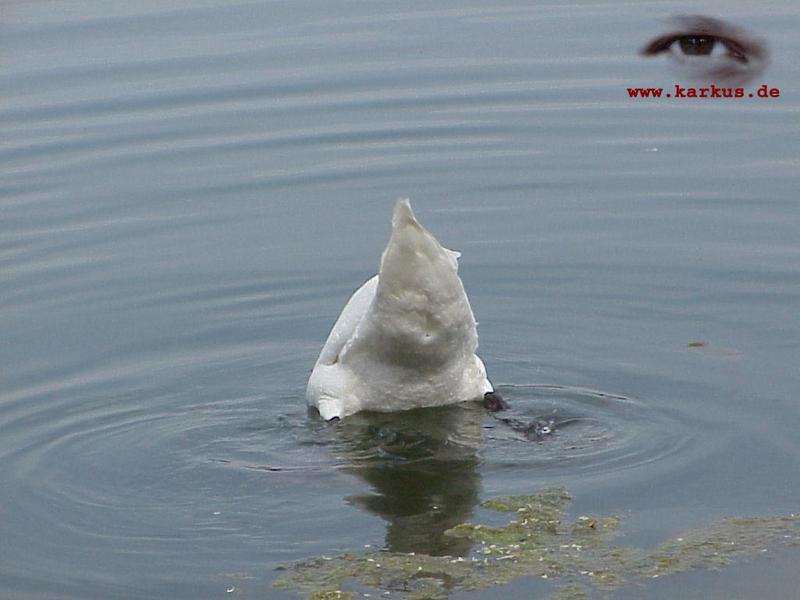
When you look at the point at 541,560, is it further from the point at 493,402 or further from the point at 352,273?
the point at 352,273

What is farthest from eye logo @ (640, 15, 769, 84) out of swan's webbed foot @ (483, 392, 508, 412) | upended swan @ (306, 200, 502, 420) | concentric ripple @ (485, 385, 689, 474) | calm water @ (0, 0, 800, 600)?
swan's webbed foot @ (483, 392, 508, 412)

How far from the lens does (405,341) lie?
9.51 meters

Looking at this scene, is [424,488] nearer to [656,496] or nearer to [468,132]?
[656,496]

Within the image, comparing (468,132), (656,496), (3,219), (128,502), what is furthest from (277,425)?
(468,132)

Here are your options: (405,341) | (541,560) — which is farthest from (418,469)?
(541,560)

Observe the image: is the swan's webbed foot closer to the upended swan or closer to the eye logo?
the upended swan

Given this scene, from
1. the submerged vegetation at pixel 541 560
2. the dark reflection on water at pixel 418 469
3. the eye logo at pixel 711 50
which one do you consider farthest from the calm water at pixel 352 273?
the eye logo at pixel 711 50

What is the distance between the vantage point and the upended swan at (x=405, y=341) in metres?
9.16

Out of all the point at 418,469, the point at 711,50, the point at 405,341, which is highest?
the point at 711,50

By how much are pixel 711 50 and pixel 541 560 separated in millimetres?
2648

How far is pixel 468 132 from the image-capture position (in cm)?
1546

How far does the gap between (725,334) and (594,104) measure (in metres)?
5.48

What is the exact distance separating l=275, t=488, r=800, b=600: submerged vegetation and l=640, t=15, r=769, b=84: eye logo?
81.6 inches

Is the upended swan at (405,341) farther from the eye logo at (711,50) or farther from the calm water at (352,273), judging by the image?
the eye logo at (711,50)
